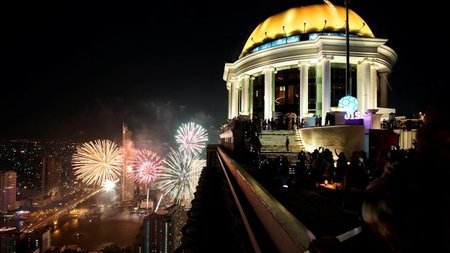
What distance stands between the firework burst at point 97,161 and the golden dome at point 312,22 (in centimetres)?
2294

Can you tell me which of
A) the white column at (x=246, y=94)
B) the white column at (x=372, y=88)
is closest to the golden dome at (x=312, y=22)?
the white column at (x=372, y=88)

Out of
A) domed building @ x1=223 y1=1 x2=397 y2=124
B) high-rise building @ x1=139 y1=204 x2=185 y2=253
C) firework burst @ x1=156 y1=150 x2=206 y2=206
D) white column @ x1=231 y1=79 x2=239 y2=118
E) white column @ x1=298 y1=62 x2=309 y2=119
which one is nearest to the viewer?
domed building @ x1=223 y1=1 x2=397 y2=124

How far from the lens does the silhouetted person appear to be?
1350mm

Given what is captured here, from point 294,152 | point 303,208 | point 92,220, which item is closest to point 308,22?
point 294,152

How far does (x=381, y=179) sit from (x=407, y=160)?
169mm

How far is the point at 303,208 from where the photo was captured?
18.3 feet

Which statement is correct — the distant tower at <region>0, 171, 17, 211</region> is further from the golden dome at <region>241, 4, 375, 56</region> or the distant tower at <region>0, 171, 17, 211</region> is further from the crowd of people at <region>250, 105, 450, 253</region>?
the crowd of people at <region>250, 105, 450, 253</region>

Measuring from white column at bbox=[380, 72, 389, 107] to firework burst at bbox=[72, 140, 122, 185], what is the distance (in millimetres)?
32341

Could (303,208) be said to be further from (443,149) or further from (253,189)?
(443,149)

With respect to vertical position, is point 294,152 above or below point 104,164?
above

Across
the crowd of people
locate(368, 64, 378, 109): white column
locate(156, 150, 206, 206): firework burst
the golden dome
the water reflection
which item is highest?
the golden dome

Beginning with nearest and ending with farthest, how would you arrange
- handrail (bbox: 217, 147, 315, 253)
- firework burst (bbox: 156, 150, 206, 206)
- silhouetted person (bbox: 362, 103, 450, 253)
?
1. silhouetted person (bbox: 362, 103, 450, 253)
2. handrail (bbox: 217, 147, 315, 253)
3. firework burst (bbox: 156, 150, 206, 206)

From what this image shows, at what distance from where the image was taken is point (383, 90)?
3644 centimetres

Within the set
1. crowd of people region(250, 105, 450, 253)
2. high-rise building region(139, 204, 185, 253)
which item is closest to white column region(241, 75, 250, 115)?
high-rise building region(139, 204, 185, 253)
